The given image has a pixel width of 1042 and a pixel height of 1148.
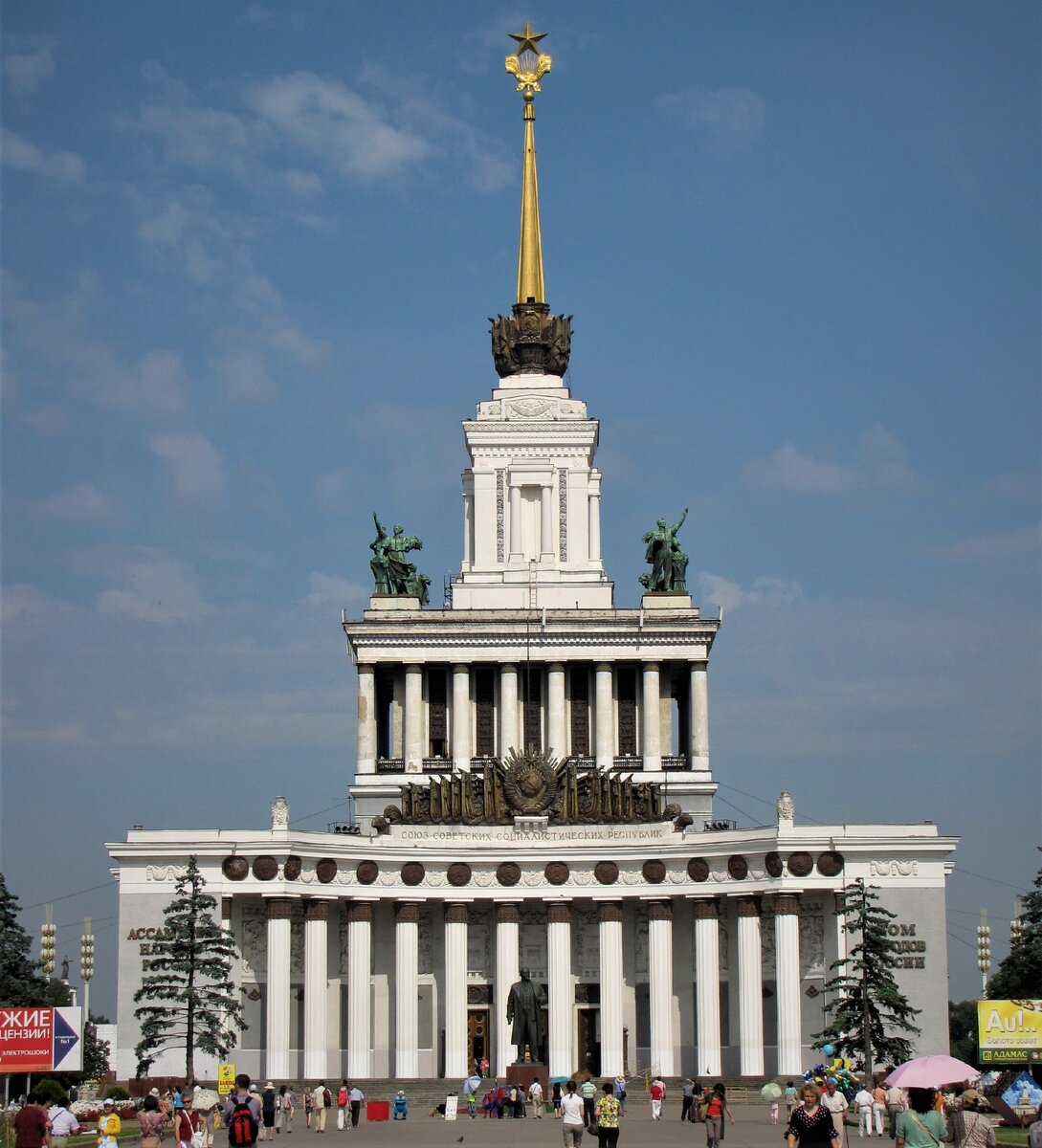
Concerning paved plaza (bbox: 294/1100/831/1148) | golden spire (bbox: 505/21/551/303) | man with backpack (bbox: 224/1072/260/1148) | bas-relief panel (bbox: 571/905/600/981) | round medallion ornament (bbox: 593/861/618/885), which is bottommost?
paved plaza (bbox: 294/1100/831/1148)

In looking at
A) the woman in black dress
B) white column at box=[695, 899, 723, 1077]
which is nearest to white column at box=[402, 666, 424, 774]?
white column at box=[695, 899, 723, 1077]

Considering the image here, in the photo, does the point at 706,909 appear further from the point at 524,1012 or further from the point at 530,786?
the point at 524,1012

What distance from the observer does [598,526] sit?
317ft

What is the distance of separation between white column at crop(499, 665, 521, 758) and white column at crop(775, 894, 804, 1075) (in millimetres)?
17717

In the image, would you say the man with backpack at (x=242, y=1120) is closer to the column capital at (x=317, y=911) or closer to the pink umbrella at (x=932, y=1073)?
the pink umbrella at (x=932, y=1073)

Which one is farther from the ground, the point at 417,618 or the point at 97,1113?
the point at 417,618

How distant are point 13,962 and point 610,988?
22.4 metres

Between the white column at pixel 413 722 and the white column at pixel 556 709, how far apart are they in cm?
Answer: 572

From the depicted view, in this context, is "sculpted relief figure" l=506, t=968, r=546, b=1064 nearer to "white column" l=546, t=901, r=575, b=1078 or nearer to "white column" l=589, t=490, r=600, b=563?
"white column" l=546, t=901, r=575, b=1078

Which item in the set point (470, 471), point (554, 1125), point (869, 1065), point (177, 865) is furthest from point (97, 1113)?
point (470, 471)

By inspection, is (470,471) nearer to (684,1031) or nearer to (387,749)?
(387,749)

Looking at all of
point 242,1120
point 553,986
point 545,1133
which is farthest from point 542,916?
point 242,1120

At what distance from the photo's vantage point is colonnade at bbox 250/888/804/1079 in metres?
74.8

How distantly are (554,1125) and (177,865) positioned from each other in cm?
2251
